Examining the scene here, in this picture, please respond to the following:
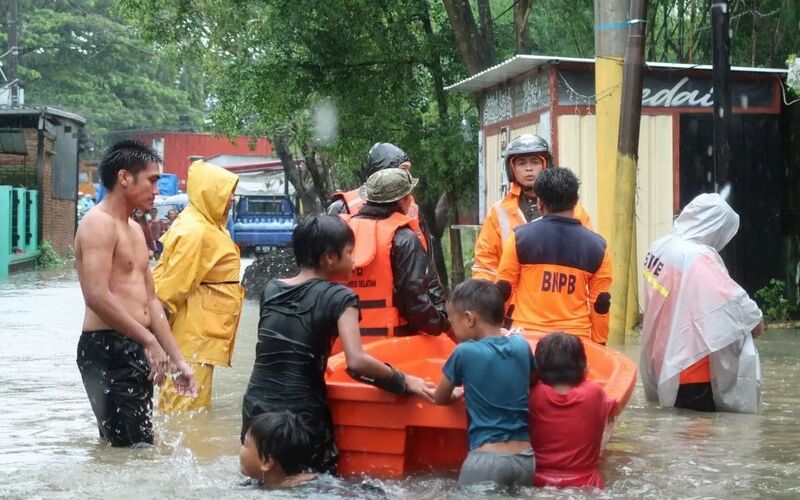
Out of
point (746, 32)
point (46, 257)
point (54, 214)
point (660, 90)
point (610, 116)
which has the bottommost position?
point (46, 257)

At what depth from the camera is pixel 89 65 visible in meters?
53.6

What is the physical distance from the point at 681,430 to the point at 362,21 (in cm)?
1216

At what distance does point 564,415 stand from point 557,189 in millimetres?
1525

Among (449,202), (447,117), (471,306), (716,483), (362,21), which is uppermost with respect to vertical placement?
(362,21)

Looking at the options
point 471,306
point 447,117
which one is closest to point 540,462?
point 471,306

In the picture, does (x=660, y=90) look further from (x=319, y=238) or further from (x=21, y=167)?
(x=21, y=167)

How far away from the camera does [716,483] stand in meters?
6.51

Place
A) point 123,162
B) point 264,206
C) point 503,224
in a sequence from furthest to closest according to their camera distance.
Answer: point 264,206 < point 503,224 < point 123,162

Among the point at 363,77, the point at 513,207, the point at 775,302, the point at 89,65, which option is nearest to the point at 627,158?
the point at 775,302

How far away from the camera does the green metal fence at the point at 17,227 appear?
1065 inches

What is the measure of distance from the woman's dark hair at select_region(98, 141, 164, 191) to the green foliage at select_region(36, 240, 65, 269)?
85.2 ft

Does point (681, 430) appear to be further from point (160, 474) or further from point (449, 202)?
point (449, 202)

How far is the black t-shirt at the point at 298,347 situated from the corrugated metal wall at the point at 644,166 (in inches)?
319

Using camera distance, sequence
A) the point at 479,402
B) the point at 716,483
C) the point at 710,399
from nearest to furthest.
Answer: the point at 479,402
the point at 716,483
the point at 710,399
